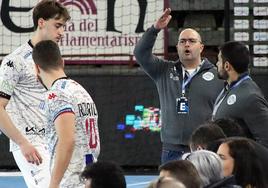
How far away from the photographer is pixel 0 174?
1230cm

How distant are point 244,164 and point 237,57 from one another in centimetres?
188

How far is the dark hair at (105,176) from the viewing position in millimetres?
4191

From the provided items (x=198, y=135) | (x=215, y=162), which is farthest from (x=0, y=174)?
(x=215, y=162)

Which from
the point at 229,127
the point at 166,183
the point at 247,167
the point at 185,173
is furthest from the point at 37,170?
the point at 166,183

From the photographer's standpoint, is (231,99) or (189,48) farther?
(189,48)

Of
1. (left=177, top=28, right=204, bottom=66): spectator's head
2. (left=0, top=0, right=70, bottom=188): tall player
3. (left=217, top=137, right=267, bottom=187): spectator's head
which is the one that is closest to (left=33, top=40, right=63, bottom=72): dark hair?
(left=0, top=0, right=70, bottom=188): tall player

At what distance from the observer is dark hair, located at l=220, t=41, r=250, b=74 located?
21.2 feet

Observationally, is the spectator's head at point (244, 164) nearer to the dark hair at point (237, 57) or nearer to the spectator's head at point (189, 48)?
the dark hair at point (237, 57)

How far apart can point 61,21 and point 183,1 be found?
25.2 ft

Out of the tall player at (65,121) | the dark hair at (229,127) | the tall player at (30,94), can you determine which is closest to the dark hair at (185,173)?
the tall player at (65,121)

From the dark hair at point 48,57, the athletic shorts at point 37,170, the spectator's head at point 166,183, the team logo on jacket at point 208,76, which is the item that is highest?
the dark hair at point 48,57

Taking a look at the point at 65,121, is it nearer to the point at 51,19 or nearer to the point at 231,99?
the point at 51,19

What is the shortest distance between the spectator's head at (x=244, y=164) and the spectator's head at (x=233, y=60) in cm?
177

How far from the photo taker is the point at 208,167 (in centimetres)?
433
